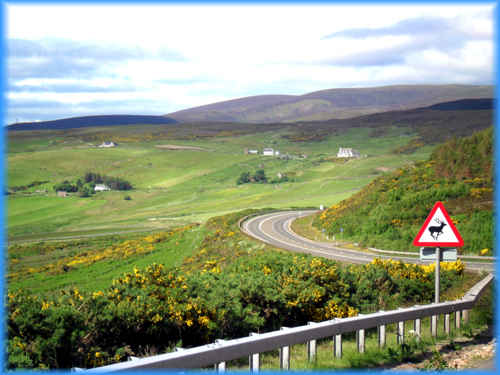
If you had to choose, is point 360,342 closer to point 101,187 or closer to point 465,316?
point 465,316

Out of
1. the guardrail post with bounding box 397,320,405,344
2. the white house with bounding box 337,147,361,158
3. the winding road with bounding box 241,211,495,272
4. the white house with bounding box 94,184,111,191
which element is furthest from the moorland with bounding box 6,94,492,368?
the white house with bounding box 94,184,111,191

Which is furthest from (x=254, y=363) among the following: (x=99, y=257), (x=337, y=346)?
(x=99, y=257)

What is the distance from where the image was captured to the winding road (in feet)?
106

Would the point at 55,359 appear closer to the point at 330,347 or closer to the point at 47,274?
the point at 330,347

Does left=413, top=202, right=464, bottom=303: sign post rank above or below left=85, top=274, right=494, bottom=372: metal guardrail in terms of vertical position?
above

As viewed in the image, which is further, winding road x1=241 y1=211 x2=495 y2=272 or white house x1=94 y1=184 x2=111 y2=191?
white house x1=94 y1=184 x2=111 y2=191

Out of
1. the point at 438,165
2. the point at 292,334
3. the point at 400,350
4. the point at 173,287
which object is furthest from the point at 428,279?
the point at 438,165

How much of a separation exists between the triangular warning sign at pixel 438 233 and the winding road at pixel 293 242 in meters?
13.3

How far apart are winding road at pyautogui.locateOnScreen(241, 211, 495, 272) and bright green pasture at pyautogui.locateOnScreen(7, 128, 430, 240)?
26619mm

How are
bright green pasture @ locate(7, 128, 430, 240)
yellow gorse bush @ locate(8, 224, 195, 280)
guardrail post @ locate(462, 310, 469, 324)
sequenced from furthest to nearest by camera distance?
bright green pasture @ locate(7, 128, 430, 240) < yellow gorse bush @ locate(8, 224, 195, 280) < guardrail post @ locate(462, 310, 469, 324)

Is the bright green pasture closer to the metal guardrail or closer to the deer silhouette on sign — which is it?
the deer silhouette on sign

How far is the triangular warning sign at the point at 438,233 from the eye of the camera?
11.0 m

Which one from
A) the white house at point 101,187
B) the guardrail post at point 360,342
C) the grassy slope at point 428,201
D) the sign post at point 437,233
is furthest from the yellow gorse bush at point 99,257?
the white house at point 101,187

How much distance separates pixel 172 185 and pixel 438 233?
148m
